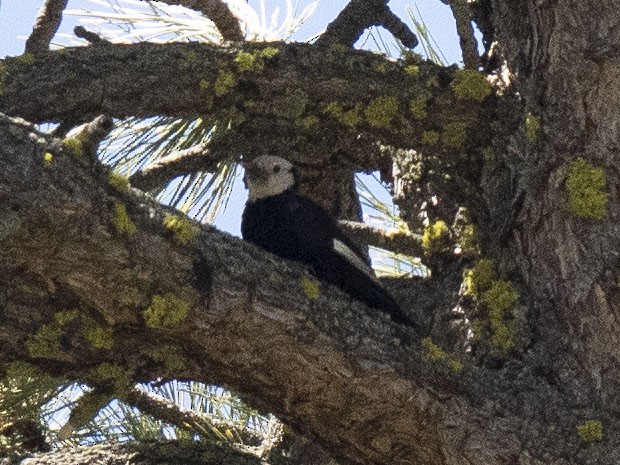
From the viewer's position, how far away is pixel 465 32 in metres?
2.72

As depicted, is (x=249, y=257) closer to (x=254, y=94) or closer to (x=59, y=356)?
(x=59, y=356)

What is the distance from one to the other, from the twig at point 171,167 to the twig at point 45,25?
1.64ft

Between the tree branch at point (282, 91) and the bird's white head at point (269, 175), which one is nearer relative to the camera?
the tree branch at point (282, 91)

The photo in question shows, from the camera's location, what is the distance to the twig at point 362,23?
3.07 meters

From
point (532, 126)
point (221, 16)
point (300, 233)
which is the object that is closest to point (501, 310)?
point (532, 126)

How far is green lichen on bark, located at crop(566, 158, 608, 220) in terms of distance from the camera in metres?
2.33

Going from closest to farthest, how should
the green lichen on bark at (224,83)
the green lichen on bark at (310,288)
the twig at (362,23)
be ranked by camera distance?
the green lichen on bark at (310,288), the green lichen on bark at (224,83), the twig at (362,23)

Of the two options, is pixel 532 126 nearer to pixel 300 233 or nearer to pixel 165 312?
pixel 300 233

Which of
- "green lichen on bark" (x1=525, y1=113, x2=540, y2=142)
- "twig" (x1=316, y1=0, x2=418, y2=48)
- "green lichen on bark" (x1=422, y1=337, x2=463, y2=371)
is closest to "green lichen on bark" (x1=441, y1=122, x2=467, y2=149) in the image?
"green lichen on bark" (x1=525, y1=113, x2=540, y2=142)

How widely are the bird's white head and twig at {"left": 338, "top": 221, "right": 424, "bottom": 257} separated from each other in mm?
267

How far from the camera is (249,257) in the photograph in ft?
6.79

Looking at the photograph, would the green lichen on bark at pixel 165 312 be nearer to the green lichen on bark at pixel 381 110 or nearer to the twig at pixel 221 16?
the green lichen on bark at pixel 381 110

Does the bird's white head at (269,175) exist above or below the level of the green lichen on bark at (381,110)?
below

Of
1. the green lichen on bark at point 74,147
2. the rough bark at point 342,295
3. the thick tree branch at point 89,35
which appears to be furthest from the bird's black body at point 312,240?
the green lichen on bark at point 74,147
